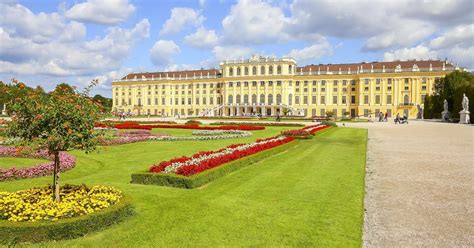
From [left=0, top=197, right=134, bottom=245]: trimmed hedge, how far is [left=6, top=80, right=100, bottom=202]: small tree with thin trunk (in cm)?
106

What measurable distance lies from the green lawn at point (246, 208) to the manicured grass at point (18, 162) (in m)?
1.61

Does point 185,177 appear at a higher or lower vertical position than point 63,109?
lower

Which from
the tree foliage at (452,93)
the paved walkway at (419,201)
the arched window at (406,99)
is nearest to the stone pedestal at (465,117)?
the tree foliage at (452,93)

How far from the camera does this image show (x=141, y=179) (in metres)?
10.3

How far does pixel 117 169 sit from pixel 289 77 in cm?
8169

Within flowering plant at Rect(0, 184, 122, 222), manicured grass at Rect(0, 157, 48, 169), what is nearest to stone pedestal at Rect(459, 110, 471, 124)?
manicured grass at Rect(0, 157, 48, 169)

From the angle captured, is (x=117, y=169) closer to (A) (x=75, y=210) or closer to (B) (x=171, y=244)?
(A) (x=75, y=210)

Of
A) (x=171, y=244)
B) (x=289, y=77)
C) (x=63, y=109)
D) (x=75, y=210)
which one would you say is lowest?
(x=171, y=244)

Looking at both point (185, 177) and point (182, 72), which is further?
point (182, 72)

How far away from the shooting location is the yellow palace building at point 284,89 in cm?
8388

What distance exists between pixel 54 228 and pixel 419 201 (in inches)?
288

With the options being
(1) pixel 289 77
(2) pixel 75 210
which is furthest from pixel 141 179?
(1) pixel 289 77

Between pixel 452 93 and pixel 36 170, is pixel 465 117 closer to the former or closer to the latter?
pixel 452 93

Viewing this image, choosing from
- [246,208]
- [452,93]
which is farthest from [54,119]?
[452,93]
